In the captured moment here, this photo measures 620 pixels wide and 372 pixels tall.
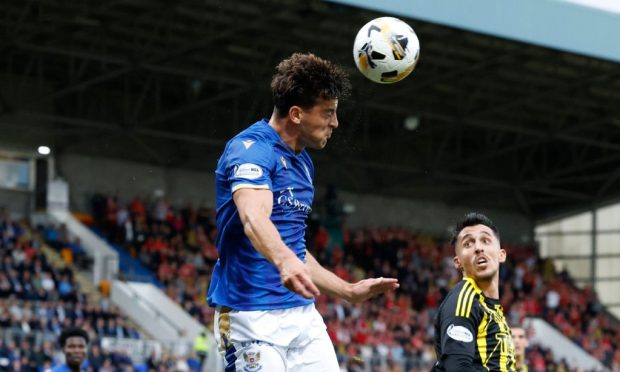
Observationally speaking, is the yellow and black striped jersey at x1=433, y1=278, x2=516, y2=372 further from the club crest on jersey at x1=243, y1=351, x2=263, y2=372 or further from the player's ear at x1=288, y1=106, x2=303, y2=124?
the player's ear at x1=288, y1=106, x2=303, y2=124

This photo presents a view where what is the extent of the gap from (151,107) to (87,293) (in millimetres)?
7112

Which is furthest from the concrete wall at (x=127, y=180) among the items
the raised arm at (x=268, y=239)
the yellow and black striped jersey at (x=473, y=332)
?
the raised arm at (x=268, y=239)

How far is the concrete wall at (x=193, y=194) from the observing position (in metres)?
34.7

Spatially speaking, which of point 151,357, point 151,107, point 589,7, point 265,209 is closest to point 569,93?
point 589,7

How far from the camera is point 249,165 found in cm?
580

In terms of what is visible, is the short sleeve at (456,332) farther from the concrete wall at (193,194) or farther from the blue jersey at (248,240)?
the concrete wall at (193,194)

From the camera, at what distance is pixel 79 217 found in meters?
32.9

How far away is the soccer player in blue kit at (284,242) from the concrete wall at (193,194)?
28.3m

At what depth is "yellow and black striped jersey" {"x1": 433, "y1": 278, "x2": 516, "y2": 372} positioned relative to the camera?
6777 millimetres

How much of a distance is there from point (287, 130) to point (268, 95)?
26.6m

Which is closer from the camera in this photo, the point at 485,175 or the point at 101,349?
the point at 101,349

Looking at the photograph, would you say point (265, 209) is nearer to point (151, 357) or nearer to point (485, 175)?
point (151, 357)

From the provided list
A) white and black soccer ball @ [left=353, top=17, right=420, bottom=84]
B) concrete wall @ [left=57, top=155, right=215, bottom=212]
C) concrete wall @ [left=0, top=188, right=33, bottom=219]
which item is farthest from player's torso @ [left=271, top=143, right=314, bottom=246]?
concrete wall @ [left=57, top=155, right=215, bottom=212]

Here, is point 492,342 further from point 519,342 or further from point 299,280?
point 519,342
